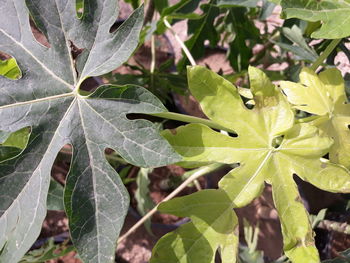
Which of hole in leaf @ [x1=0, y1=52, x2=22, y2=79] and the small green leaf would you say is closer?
the small green leaf

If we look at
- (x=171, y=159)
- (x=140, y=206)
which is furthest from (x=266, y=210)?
(x=171, y=159)

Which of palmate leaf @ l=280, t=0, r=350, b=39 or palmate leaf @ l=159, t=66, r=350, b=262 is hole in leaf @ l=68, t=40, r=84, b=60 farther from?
palmate leaf @ l=280, t=0, r=350, b=39

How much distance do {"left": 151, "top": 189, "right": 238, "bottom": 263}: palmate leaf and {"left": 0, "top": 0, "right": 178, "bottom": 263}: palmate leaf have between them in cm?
13

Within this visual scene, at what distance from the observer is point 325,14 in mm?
834

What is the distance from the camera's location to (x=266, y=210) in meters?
1.94

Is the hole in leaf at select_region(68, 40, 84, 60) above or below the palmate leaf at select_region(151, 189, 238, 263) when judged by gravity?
above

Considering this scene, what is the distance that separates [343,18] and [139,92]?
47cm

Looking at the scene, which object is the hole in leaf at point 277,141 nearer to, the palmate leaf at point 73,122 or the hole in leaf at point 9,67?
the palmate leaf at point 73,122

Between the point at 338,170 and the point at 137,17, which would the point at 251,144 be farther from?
the point at 137,17

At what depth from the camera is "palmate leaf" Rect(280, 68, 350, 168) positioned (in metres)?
0.82

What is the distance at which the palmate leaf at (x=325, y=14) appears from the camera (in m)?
0.79

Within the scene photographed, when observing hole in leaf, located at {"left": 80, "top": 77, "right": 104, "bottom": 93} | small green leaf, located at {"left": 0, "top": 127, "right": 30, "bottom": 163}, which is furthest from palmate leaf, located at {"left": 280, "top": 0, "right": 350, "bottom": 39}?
hole in leaf, located at {"left": 80, "top": 77, "right": 104, "bottom": 93}

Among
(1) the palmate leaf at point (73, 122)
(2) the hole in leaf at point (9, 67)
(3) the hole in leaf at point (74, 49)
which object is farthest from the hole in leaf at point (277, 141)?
(2) the hole in leaf at point (9, 67)

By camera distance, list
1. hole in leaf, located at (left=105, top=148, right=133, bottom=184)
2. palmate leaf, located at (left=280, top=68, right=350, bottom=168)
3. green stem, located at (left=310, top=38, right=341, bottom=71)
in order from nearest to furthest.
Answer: palmate leaf, located at (left=280, top=68, right=350, bottom=168) → green stem, located at (left=310, top=38, right=341, bottom=71) → hole in leaf, located at (left=105, top=148, right=133, bottom=184)
